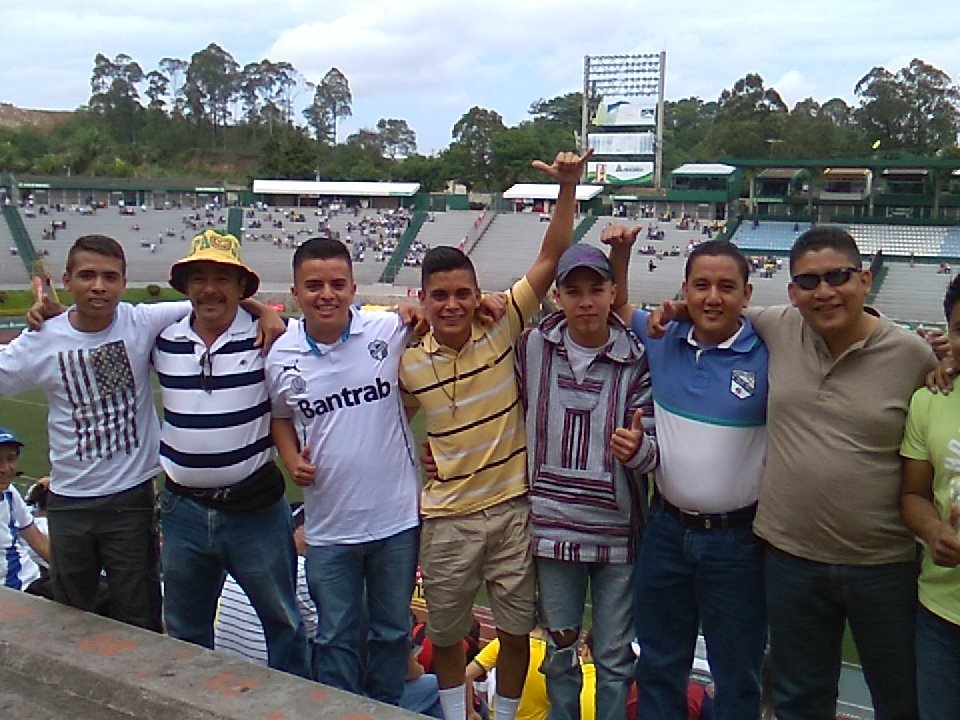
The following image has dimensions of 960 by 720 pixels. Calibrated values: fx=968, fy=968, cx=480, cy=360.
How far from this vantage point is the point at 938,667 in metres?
2.72

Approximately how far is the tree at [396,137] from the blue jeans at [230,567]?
314 ft

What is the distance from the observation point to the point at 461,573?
10.9 ft

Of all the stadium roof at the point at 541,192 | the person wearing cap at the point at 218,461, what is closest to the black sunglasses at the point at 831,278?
the person wearing cap at the point at 218,461

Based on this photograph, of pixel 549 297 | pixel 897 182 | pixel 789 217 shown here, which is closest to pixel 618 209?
pixel 789 217

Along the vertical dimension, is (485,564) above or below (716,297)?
below

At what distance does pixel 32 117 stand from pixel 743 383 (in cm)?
10310

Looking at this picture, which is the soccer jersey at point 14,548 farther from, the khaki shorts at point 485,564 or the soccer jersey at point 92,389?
the khaki shorts at point 485,564

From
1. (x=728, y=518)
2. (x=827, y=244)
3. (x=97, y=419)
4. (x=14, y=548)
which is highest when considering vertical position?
(x=827, y=244)

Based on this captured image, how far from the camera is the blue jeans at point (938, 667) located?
2689 mm

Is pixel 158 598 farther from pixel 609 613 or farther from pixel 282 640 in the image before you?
pixel 609 613

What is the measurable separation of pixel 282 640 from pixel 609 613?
1.27 m

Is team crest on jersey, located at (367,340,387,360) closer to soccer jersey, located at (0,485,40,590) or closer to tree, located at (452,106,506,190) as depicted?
soccer jersey, located at (0,485,40,590)

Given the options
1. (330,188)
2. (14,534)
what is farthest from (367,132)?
(14,534)

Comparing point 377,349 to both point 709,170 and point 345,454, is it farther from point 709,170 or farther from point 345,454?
point 709,170
